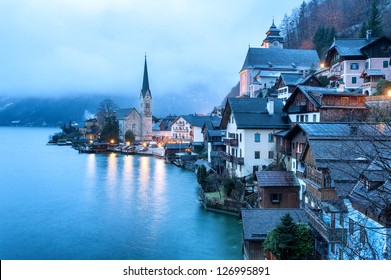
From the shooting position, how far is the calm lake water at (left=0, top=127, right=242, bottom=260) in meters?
14.2

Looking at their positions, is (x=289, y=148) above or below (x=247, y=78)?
below

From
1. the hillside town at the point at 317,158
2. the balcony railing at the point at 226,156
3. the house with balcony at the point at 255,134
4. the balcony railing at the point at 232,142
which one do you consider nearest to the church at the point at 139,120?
the hillside town at the point at 317,158

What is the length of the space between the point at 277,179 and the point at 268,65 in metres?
32.4

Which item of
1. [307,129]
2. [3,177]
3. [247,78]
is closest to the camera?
[307,129]

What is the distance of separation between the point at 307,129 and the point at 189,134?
47.5 metres

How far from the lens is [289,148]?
1959 cm

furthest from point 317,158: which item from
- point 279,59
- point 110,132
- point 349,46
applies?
point 110,132

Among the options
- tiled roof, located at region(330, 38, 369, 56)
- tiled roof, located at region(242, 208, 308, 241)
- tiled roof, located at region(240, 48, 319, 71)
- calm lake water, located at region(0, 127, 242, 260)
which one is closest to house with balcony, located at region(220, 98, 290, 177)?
calm lake water, located at region(0, 127, 242, 260)

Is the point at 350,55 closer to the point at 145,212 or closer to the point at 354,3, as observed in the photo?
the point at 145,212

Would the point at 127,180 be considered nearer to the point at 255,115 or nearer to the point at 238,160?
the point at 238,160

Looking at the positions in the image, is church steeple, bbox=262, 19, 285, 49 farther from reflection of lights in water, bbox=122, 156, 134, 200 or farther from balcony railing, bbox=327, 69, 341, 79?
reflection of lights in water, bbox=122, 156, 134, 200

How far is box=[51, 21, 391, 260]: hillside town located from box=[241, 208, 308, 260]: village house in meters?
0.03

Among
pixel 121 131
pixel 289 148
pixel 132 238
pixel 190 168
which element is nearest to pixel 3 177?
pixel 190 168

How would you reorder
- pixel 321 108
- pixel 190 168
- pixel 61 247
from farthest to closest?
1. pixel 190 168
2. pixel 321 108
3. pixel 61 247
